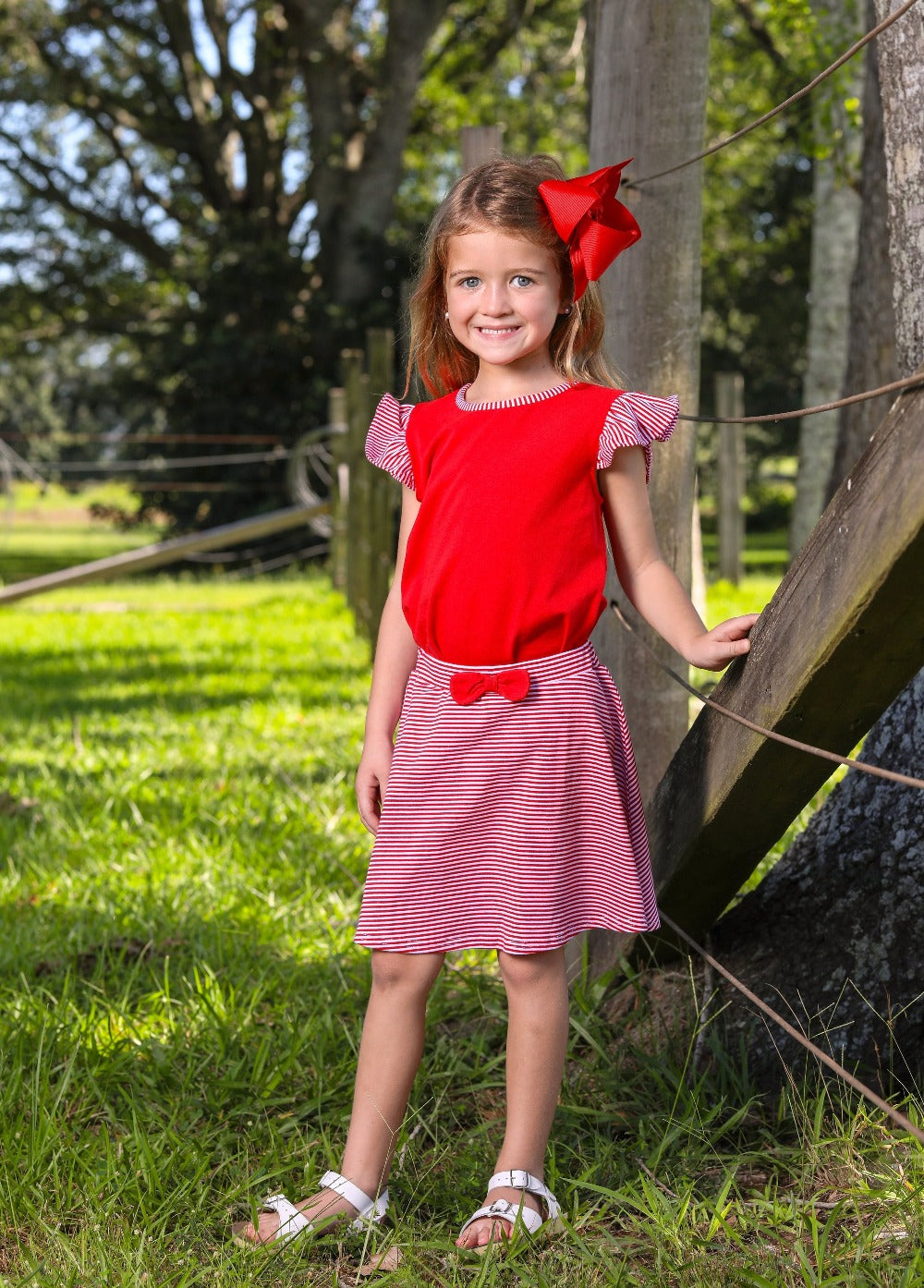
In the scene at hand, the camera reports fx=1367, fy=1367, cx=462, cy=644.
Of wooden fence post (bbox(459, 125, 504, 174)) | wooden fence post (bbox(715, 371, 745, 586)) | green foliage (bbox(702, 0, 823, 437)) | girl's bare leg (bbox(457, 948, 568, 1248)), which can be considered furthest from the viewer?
green foliage (bbox(702, 0, 823, 437))

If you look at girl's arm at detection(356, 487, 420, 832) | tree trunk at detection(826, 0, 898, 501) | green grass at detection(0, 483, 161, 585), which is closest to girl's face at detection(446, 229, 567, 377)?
girl's arm at detection(356, 487, 420, 832)

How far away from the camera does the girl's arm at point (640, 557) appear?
6.28 feet

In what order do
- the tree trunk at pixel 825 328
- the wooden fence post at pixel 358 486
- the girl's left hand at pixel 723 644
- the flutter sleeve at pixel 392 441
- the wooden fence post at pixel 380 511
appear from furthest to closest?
1. the tree trunk at pixel 825 328
2. the wooden fence post at pixel 358 486
3. the wooden fence post at pixel 380 511
4. the flutter sleeve at pixel 392 441
5. the girl's left hand at pixel 723 644

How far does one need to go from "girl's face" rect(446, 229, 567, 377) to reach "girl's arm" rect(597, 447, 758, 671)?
22 cm

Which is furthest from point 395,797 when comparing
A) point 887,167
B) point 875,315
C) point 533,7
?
point 533,7

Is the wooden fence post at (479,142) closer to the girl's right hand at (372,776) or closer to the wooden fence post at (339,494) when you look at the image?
the girl's right hand at (372,776)

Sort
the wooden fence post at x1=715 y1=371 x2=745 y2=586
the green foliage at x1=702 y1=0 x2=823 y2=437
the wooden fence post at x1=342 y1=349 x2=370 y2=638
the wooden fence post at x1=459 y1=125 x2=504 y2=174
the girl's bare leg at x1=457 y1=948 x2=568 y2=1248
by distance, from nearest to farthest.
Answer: the girl's bare leg at x1=457 y1=948 x2=568 y2=1248 → the wooden fence post at x1=459 y1=125 x2=504 y2=174 → the wooden fence post at x1=342 y1=349 x2=370 y2=638 → the wooden fence post at x1=715 y1=371 x2=745 y2=586 → the green foliage at x1=702 y1=0 x2=823 y2=437

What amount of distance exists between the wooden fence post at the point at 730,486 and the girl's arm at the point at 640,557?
27.8 ft

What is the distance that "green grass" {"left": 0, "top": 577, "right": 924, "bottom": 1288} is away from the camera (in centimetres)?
183

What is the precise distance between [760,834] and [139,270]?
61.6 ft

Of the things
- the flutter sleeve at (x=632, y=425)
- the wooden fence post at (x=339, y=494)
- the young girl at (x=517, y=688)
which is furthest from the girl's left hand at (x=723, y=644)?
the wooden fence post at (x=339, y=494)

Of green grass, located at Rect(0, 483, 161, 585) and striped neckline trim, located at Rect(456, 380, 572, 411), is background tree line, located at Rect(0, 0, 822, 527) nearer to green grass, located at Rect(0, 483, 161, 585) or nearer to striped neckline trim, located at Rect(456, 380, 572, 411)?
green grass, located at Rect(0, 483, 161, 585)

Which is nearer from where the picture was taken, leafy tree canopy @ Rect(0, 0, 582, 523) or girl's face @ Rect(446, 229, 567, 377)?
girl's face @ Rect(446, 229, 567, 377)

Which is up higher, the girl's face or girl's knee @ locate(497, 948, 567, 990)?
the girl's face
